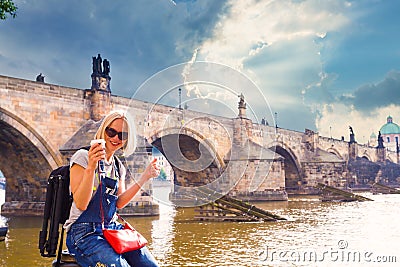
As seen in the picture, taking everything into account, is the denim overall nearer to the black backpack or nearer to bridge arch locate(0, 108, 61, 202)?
the black backpack

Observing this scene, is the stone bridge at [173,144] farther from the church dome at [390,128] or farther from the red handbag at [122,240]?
the church dome at [390,128]

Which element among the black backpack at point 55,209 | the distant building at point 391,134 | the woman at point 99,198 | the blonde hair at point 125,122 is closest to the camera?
the woman at point 99,198

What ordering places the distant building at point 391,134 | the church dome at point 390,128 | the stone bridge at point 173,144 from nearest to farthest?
the stone bridge at point 173,144, the distant building at point 391,134, the church dome at point 390,128

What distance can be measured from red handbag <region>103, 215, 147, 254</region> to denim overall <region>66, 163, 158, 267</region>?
0.04 meters

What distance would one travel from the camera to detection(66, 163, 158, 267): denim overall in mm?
2756

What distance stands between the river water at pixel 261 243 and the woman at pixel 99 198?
5.41 meters

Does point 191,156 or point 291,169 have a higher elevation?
point 191,156

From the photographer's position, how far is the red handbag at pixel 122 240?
110 inches

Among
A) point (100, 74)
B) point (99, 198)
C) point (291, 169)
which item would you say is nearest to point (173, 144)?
point (100, 74)

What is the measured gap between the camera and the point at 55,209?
289 cm

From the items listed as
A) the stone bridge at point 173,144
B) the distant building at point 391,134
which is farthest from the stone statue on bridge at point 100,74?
the distant building at point 391,134

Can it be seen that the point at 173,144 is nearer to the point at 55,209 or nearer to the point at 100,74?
the point at 100,74

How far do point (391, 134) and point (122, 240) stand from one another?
129762 mm

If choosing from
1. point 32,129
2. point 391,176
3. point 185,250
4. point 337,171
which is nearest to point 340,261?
point 185,250
